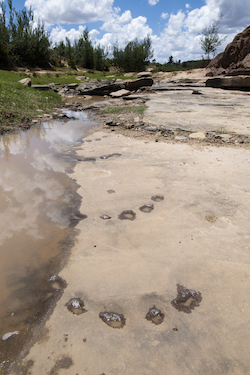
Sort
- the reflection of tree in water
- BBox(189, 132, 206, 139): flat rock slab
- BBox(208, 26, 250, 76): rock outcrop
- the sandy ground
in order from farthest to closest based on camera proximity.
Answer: BBox(208, 26, 250, 76): rock outcrop, BBox(189, 132, 206, 139): flat rock slab, the reflection of tree in water, the sandy ground

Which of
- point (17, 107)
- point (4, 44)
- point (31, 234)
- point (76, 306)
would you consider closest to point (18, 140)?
point (17, 107)

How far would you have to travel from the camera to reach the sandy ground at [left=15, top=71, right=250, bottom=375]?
1.19 m

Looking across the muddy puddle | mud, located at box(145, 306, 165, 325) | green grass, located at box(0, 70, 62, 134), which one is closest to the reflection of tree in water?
the muddy puddle

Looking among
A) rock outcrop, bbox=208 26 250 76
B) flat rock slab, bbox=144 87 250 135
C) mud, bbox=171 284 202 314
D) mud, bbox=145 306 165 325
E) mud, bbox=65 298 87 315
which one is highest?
rock outcrop, bbox=208 26 250 76

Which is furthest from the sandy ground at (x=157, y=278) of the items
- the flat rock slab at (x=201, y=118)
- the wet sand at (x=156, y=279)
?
the flat rock slab at (x=201, y=118)

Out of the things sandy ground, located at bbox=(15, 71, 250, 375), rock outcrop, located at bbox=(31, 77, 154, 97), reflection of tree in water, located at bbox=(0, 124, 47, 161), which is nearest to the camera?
sandy ground, located at bbox=(15, 71, 250, 375)

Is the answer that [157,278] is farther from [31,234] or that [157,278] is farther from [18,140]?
[18,140]

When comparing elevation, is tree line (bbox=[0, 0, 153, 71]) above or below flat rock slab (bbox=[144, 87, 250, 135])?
above

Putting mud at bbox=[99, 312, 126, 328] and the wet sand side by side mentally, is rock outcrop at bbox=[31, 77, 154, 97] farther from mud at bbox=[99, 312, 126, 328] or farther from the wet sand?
mud at bbox=[99, 312, 126, 328]

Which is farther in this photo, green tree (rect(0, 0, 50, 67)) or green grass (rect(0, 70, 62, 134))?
green tree (rect(0, 0, 50, 67))

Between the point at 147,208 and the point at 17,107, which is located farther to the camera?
the point at 17,107

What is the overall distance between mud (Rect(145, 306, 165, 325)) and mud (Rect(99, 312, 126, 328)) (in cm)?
15

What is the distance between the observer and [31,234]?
210 centimetres

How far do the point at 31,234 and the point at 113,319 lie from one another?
43.4 inches
